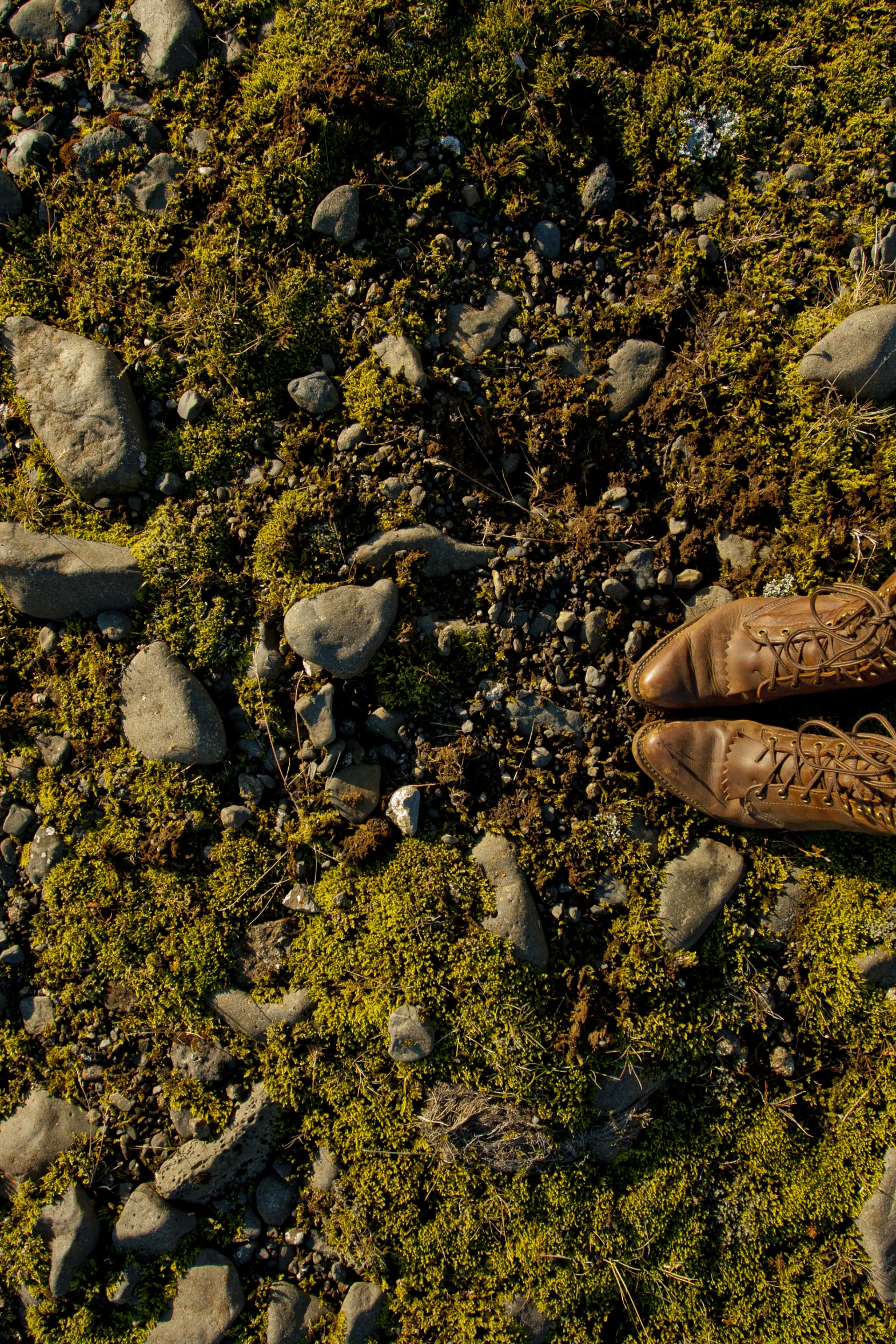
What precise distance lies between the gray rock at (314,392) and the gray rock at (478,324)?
786 millimetres

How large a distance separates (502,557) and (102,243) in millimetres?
3386

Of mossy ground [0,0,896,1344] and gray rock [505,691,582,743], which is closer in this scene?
mossy ground [0,0,896,1344]

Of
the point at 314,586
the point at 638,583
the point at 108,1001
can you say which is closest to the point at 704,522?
the point at 638,583

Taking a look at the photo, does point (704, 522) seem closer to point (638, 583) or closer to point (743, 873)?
point (638, 583)

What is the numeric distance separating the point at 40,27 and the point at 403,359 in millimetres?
3597

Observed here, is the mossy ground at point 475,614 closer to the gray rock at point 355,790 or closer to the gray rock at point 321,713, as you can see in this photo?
the gray rock at point 321,713

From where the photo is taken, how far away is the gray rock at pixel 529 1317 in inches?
Answer: 161

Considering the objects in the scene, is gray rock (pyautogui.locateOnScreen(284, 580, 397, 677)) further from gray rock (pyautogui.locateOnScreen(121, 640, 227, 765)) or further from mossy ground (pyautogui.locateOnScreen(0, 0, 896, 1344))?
gray rock (pyautogui.locateOnScreen(121, 640, 227, 765))

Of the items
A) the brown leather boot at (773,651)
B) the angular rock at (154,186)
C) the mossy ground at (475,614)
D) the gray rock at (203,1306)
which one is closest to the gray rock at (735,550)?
the mossy ground at (475,614)

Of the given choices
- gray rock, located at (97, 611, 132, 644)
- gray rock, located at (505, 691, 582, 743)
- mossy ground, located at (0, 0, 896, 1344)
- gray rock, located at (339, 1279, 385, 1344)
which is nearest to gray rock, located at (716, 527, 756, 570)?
mossy ground, located at (0, 0, 896, 1344)

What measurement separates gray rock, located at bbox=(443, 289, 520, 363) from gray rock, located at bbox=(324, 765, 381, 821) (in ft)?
8.67

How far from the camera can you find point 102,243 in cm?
480

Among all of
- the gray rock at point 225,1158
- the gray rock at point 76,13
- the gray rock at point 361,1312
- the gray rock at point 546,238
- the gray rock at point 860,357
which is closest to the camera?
the gray rock at point 361,1312

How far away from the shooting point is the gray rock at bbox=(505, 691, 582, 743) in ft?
14.3
